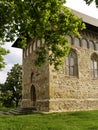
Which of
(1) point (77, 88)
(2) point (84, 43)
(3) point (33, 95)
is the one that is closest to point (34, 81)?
(3) point (33, 95)

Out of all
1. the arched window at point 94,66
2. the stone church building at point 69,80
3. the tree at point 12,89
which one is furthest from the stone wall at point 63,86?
the tree at point 12,89

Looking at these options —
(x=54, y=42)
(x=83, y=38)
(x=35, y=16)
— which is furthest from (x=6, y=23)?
(x=83, y=38)

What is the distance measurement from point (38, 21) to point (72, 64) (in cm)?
957

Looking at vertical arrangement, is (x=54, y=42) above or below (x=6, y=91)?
above

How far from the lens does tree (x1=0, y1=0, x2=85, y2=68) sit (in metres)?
9.98

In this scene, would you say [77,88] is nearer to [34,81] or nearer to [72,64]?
[72,64]

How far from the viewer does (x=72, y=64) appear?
19.1m

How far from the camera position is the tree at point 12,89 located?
3375 centimetres

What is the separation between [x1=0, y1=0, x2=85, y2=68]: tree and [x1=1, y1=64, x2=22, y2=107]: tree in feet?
76.3

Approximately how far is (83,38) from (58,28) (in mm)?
9480

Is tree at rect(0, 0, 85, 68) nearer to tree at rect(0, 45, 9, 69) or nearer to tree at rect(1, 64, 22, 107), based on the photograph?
tree at rect(0, 45, 9, 69)

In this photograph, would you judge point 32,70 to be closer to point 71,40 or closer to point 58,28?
point 71,40

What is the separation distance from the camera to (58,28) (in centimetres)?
1112

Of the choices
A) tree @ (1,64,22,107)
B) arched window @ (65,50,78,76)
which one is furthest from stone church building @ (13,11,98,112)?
tree @ (1,64,22,107)
